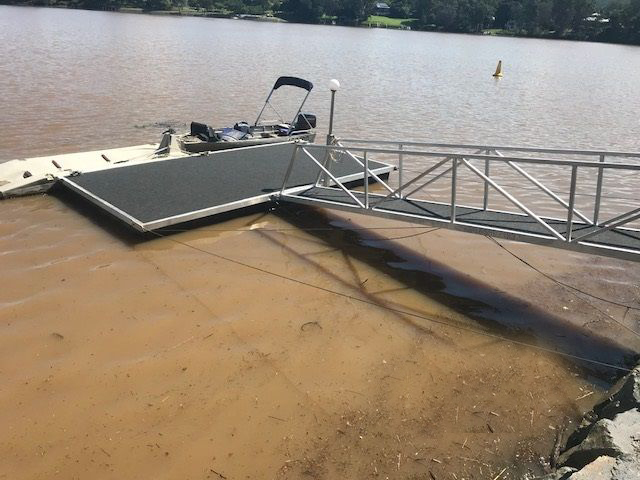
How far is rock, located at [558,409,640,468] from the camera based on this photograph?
336 cm

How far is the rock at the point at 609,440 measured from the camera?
3357mm

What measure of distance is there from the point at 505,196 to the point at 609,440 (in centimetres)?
324

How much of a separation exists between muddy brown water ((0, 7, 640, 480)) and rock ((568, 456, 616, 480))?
0.86 meters

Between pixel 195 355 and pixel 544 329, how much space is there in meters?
3.57

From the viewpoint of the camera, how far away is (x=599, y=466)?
312 centimetres

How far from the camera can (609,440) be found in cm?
346

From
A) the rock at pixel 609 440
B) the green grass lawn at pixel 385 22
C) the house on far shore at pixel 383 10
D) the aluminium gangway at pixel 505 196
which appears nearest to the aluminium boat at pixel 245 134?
the aluminium gangway at pixel 505 196

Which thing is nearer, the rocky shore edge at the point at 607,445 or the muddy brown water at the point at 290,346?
the rocky shore edge at the point at 607,445

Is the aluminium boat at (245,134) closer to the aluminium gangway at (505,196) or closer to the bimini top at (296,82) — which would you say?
the bimini top at (296,82)

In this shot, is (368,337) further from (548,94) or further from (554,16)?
(554,16)

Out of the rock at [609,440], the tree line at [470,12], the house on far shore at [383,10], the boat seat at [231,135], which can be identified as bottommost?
the rock at [609,440]

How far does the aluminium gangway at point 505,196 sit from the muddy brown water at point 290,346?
2.04 feet

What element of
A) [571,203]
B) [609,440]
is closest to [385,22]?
[571,203]

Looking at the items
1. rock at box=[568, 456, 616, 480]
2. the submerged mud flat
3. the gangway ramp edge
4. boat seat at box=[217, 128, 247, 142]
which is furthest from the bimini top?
rock at box=[568, 456, 616, 480]
